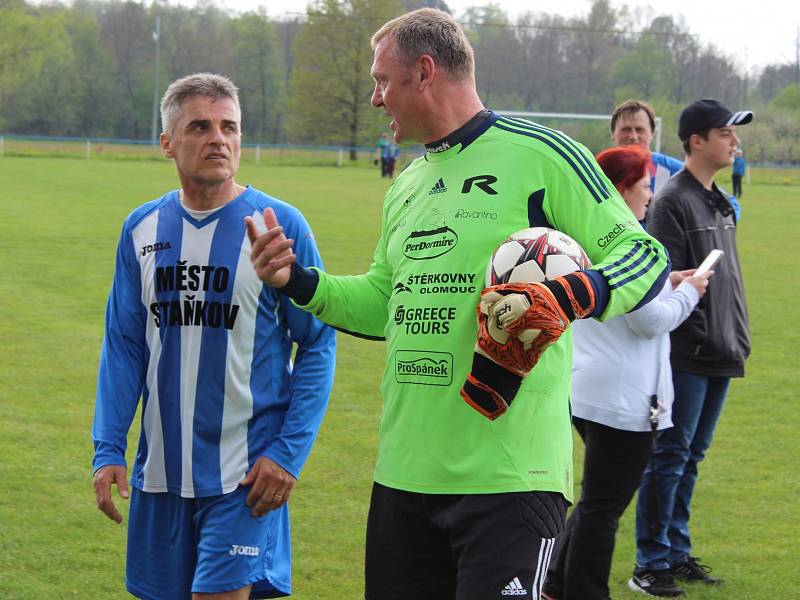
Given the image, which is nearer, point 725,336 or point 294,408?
point 294,408

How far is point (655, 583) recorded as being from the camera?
16.7 ft

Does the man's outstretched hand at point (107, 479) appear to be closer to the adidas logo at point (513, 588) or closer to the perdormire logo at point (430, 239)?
the perdormire logo at point (430, 239)

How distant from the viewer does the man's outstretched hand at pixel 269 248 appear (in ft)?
10.1

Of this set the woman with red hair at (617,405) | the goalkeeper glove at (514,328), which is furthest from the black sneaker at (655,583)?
the goalkeeper glove at (514,328)

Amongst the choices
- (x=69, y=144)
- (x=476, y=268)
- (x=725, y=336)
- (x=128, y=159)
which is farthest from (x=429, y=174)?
(x=69, y=144)

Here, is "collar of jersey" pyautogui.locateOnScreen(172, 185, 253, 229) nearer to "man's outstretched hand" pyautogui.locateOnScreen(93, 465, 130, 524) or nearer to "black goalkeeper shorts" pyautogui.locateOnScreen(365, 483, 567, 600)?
"man's outstretched hand" pyautogui.locateOnScreen(93, 465, 130, 524)

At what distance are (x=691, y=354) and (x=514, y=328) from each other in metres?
2.82

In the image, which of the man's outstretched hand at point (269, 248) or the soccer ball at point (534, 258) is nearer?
the soccer ball at point (534, 258)

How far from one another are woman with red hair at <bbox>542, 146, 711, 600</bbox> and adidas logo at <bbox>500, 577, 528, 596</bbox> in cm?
179

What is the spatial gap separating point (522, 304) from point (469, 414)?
418 millimetres

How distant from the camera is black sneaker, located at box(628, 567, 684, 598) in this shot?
508cm

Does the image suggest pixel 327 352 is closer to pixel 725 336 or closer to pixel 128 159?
pixel 725 336

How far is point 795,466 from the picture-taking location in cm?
727

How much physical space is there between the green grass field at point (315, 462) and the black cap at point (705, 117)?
2.22 m
